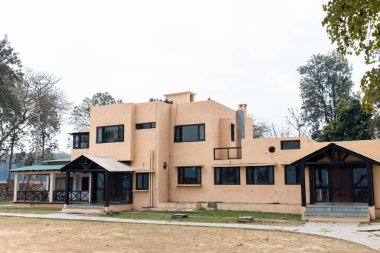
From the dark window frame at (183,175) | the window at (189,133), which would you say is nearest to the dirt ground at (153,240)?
the dark window frame at (183,175)

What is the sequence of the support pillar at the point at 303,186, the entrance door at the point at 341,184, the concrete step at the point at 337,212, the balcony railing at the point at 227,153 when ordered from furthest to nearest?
the balcony railing at the point at 227,153, the entrance door at the point at 341,184, the support pillar at the point at 303,186, the concrete step at the point at 337,212

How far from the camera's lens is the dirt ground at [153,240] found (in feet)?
37.8

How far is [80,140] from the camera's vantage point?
30359mm

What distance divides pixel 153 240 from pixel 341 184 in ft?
41.2

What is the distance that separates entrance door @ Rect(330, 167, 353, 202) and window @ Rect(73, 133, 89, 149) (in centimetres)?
1785

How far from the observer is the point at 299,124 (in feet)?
158

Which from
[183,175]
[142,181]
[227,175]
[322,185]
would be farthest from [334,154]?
[142,181]

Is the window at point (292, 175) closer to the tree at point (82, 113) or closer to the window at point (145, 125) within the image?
the window at point (145, 125)

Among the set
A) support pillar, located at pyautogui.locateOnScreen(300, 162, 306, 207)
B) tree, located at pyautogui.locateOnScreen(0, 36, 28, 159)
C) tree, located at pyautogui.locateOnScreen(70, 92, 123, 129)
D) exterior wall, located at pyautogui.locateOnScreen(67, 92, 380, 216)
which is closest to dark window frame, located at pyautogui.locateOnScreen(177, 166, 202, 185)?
exterior wall, located at pyautogui.locateOnScreen(67, 92, 380, 216)

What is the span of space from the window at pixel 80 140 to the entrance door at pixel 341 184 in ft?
58.6

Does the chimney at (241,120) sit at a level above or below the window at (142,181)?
→ above

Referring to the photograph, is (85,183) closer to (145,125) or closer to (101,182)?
(101,182)

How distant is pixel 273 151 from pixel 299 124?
25861 millimetres

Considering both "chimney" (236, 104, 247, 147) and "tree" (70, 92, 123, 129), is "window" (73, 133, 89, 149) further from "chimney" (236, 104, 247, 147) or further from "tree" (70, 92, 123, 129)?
"tree" (70, 92, 123, 129)
